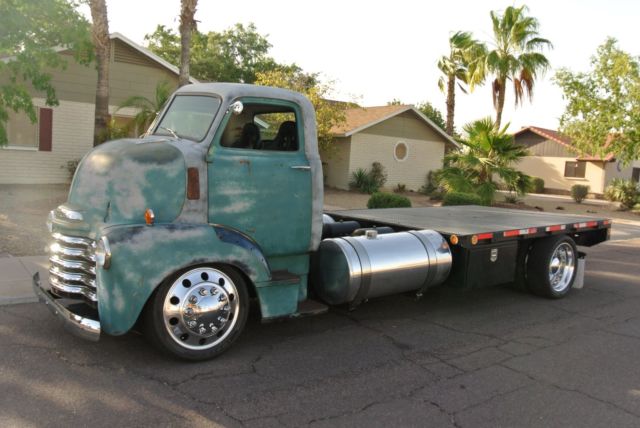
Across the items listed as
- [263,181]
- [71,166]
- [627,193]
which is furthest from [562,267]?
[627,193]

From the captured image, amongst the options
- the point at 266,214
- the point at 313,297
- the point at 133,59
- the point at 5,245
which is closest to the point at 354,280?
the point at 313,297

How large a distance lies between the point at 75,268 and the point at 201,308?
3.54 feet

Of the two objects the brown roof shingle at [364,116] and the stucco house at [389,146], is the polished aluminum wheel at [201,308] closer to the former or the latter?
the brown roof shingle at [364,116]

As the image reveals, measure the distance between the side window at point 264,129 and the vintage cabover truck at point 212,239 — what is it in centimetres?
1

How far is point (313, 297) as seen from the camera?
19.1ft

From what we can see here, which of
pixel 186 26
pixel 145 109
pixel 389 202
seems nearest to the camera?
pixel 389 202

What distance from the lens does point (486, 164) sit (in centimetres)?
1881

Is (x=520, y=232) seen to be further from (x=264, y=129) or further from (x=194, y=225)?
(x=194, y=225)

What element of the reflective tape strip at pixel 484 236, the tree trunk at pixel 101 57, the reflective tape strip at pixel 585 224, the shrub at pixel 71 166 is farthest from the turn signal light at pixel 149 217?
the shrub at pixel 71 166

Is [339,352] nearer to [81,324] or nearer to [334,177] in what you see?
[81,324]

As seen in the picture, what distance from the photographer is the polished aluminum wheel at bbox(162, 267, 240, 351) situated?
14.9ft

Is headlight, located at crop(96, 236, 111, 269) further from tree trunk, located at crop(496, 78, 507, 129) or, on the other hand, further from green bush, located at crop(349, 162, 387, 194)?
tree trunk, located at crop(496, 78, 507, 129)

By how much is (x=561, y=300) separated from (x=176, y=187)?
537 centimetres

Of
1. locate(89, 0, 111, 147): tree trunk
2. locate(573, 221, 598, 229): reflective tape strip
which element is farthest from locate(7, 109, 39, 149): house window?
locate(573, 221, 598, 229): reflective tape strip
